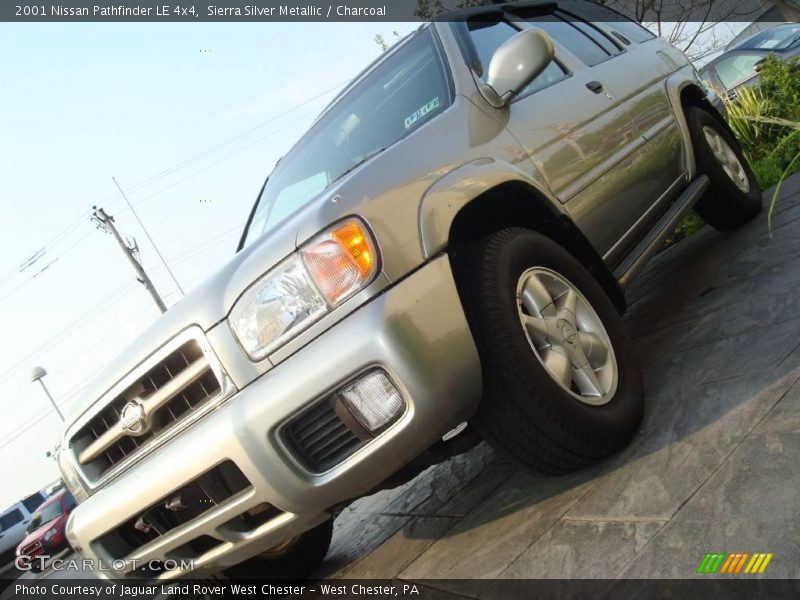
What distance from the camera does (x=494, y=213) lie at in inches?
99.6

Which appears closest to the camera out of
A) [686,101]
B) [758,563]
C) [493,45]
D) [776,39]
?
[758,563]

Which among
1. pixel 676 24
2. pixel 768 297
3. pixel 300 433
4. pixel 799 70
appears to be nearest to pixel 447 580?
pixel 300 433

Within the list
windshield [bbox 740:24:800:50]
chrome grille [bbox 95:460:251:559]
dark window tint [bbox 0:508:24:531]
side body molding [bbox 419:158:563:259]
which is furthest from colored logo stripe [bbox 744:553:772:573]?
dark window tint [bbox 0:508:24:531]

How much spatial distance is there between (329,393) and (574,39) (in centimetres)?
295

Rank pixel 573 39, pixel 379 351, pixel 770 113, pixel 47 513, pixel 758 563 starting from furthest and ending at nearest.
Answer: pixel 47 513, pixel 770 113, pixel 573 39, pixel 379 351, pixel 758 563

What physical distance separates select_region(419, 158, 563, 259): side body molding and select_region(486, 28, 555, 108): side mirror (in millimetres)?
414

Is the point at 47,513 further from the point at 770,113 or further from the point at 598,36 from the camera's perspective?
the point at 770,113

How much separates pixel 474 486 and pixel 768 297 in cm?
154

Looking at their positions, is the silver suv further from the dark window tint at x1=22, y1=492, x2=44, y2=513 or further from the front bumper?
the dark window tint at x1=22, y1=492, x2=44, y2=513

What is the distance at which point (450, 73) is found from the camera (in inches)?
112

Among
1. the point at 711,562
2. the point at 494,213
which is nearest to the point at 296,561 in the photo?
the point at 494,213

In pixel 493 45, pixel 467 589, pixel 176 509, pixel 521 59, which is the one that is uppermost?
pixel 493 45

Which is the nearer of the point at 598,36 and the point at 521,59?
the point at 521,59

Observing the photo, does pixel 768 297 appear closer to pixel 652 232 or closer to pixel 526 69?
pixel 652 232
